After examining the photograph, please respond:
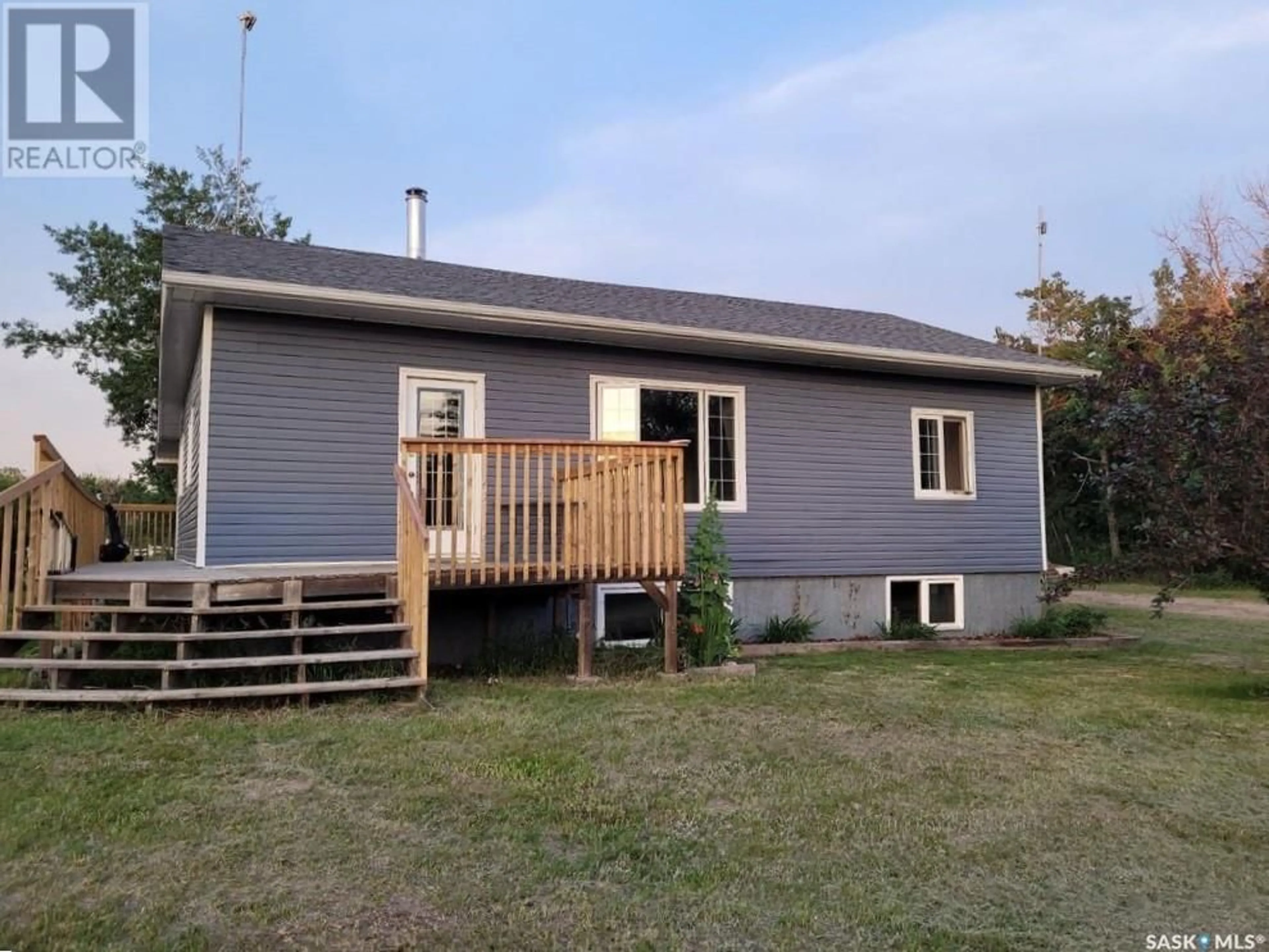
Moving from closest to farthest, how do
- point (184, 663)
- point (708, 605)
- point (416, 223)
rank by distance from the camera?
point (184, 663)
point (708, 605)
point (416, 223)

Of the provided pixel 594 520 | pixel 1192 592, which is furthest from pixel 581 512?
pixel 1192 592

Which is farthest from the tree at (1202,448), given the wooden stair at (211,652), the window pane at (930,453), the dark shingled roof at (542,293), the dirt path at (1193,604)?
the dirt path at (1193,604)

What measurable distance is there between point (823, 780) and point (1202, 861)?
1.45 m

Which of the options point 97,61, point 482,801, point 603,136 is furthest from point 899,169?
point 482,801

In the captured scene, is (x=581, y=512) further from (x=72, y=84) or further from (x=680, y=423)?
(x=72, y=84)

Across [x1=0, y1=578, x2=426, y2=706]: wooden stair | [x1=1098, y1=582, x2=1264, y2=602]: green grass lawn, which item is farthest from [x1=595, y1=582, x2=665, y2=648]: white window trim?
[x1=1098, y1=582, x2=1264, y2=602]: green grass lawn

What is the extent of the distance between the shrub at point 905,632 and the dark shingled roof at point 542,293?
3018 millimetres

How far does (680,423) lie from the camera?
344 inches

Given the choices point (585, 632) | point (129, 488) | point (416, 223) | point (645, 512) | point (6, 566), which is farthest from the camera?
point (129, 488)

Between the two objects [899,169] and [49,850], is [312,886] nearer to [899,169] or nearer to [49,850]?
[49,850]

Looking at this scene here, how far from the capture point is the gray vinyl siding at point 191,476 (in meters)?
7.53

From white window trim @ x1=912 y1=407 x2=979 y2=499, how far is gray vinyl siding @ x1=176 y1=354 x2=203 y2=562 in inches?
288

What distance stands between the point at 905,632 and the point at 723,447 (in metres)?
2.90

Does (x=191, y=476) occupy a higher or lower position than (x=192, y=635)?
higher
